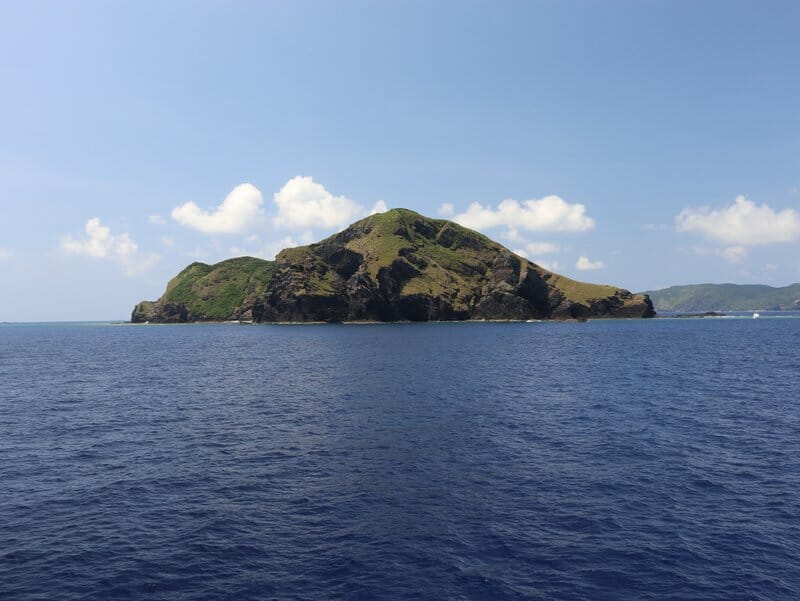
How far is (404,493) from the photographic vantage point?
29.5m

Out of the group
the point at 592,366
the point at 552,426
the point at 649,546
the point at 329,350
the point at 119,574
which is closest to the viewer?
the point at 119,574

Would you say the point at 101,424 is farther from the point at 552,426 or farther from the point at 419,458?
the point at 552,426

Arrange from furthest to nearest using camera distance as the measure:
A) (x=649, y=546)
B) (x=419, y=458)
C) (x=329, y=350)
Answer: (x=329, y=350)
(x=419, y=458)
(x=649, y=546)

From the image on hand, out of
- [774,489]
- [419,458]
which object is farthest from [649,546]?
[419,458]

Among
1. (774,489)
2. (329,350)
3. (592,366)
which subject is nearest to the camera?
(774,489)

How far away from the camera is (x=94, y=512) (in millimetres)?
27109

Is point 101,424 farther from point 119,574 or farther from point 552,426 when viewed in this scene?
point 552,426

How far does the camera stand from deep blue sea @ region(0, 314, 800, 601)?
2039cm

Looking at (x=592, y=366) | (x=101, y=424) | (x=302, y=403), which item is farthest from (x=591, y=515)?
(x=592, y=366)

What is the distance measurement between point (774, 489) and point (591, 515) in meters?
13.5

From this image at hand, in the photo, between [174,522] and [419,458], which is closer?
[174,522]

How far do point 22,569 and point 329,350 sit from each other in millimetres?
104447

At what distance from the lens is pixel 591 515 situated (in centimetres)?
2620

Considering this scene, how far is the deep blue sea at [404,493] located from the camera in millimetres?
20391
